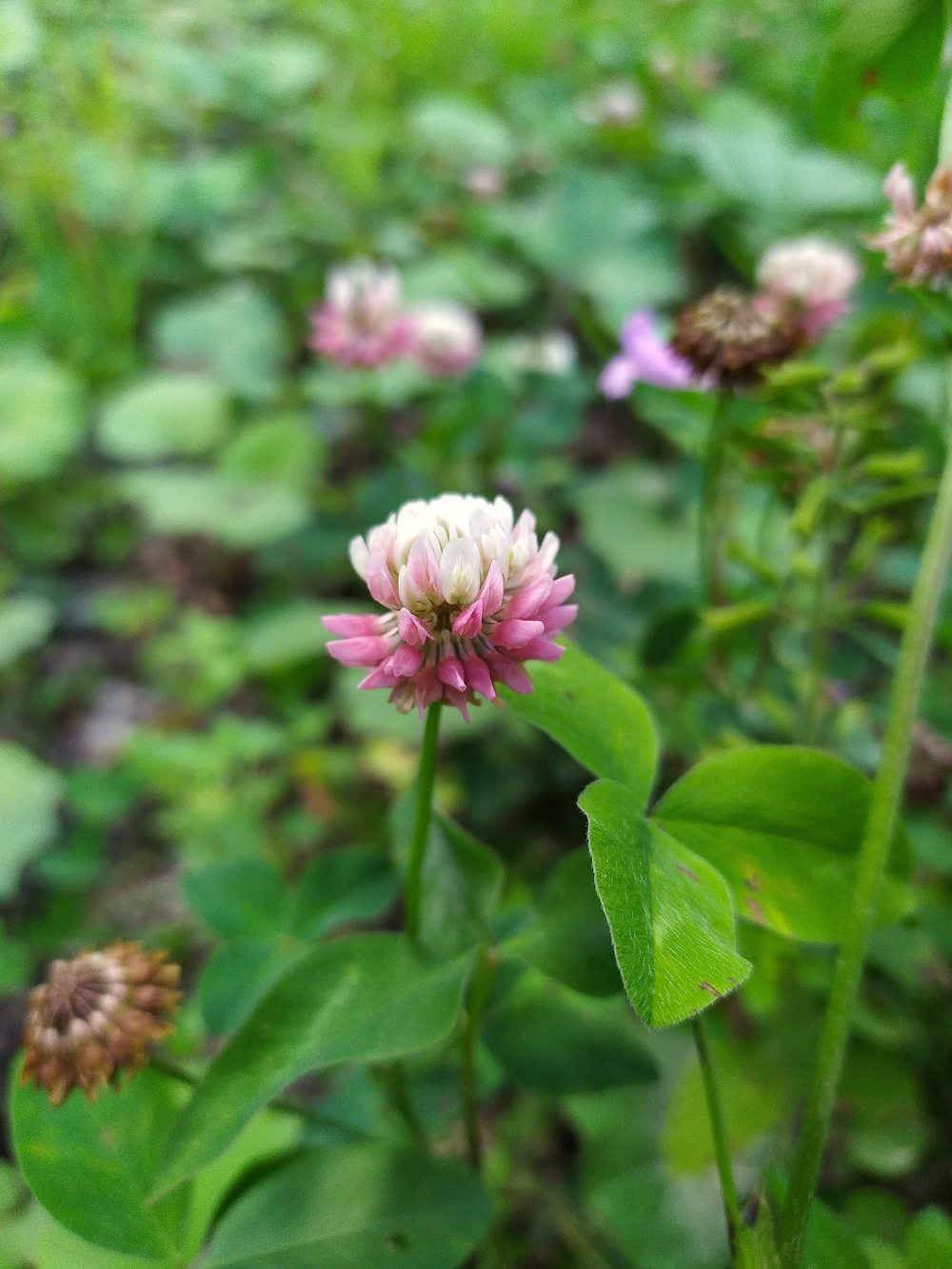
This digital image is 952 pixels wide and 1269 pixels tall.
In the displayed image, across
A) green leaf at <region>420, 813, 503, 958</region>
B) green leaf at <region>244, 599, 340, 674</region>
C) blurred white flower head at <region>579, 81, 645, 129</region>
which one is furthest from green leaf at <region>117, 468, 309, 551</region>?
blurred white flower head at <region>579, 81, 645, 129</region>

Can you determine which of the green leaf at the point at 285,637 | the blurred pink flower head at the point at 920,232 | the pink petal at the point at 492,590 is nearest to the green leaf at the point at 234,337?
the green leaf at the point at 285,637

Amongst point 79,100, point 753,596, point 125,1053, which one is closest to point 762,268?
point 753,596

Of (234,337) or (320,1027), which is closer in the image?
(320,1027)

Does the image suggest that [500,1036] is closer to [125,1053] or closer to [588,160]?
[125,1053]

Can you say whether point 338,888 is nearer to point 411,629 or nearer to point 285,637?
point 411,629

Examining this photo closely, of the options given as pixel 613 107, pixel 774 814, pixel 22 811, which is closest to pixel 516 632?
pixel 774 814

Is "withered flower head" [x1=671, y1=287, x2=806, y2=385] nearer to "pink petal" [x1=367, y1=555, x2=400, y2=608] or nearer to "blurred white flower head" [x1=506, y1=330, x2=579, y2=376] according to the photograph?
"pink petal" [x1=367, y1=555, x2=400, y2=608]
